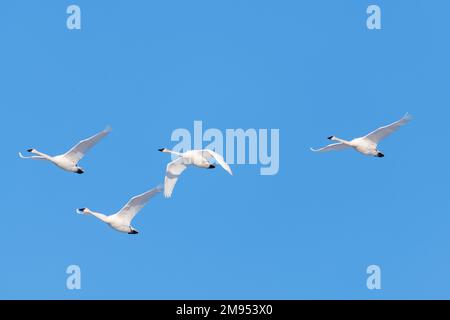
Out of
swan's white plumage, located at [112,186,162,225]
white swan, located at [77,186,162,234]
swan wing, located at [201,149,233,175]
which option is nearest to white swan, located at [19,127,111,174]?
white swan, located at [77,186,162,234]

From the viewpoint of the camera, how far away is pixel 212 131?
59.8 meters

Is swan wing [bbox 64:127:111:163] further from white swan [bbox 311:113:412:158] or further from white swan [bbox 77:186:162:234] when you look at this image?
white swan [bbox 311:113:412:158]

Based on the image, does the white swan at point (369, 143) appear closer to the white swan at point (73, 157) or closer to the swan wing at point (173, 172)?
the swan wing at point (173, 172)

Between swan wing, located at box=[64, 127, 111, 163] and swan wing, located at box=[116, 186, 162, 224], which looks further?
swan wing, located at box=[64, 127, 111, 163]

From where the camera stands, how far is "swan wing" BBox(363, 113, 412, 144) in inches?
2338

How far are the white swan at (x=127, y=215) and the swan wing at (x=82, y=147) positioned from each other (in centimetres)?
286

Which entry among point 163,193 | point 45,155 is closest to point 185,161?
point 163,193

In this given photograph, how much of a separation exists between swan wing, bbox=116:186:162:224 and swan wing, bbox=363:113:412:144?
394 inches

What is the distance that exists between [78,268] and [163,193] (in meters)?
5.36

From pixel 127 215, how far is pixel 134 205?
2.27ft

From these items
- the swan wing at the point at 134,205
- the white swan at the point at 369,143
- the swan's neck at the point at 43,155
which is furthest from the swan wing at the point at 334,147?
the swan's neck at the point at 43,155

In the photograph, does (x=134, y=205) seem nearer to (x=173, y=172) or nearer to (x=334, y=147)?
(x=173, y=172)

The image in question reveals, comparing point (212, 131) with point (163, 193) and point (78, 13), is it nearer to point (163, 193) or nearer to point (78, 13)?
point (163, 193)

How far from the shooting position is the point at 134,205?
58.3 metres
